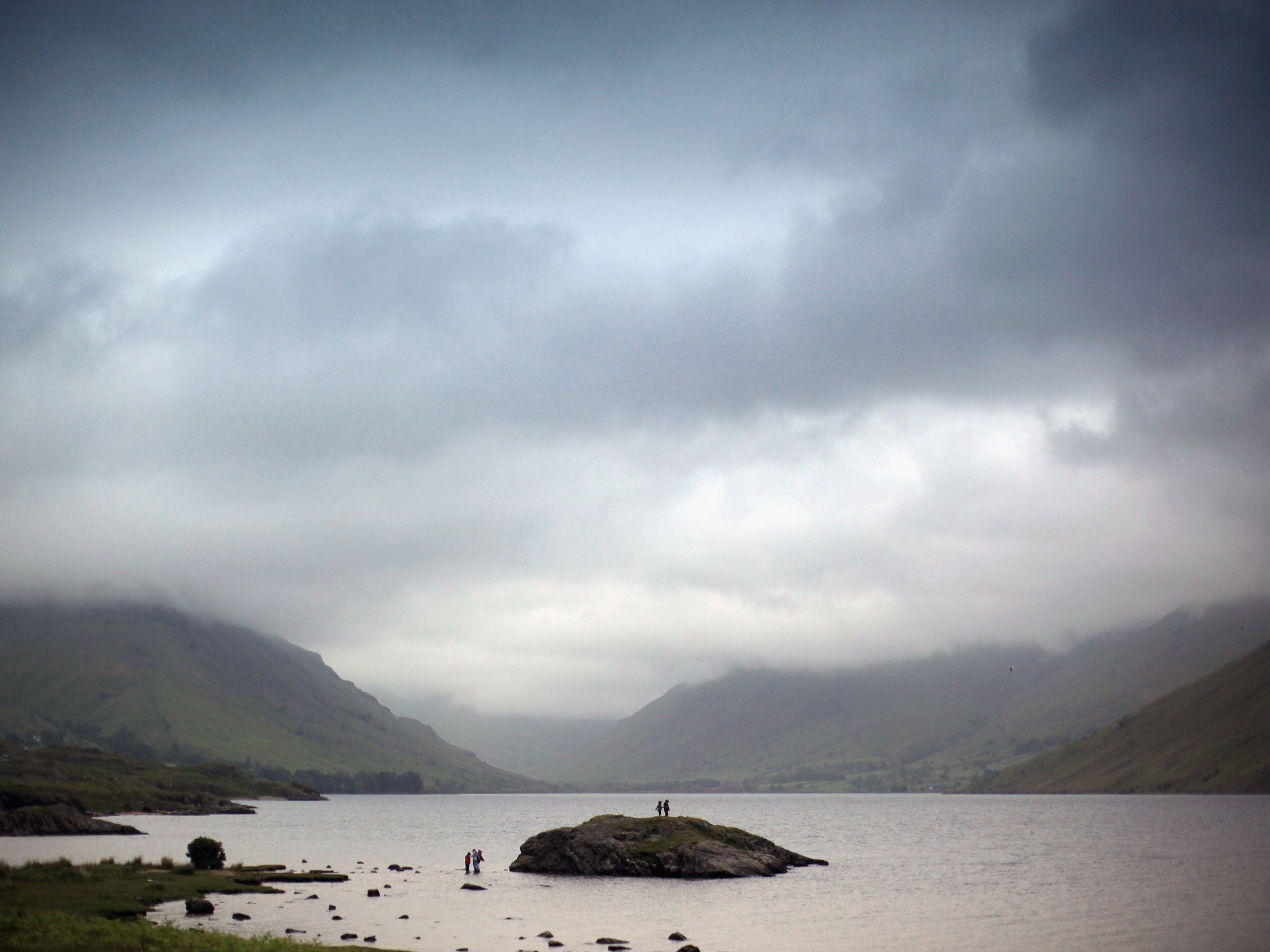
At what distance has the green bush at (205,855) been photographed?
4232 inches

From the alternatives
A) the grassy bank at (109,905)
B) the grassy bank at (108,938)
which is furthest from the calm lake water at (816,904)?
the grassy bank at (108,938)

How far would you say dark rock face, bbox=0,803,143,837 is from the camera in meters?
171

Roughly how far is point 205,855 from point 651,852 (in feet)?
166

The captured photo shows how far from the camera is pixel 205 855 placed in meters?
108

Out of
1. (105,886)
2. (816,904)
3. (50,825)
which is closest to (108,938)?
(105,886)

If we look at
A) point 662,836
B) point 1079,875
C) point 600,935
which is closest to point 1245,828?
point 1079,875

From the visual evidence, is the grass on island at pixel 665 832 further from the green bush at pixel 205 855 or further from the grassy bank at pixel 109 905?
the green bush at pixel 205 855

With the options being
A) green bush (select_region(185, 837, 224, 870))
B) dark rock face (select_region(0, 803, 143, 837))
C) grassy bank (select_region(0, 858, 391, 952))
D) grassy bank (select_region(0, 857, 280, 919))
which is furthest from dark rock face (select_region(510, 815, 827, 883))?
dark rock face (select_region(0, 803, 143, 837))

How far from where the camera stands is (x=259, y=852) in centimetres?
14762

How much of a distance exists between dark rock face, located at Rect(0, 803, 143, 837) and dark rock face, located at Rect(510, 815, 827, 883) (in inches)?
3763

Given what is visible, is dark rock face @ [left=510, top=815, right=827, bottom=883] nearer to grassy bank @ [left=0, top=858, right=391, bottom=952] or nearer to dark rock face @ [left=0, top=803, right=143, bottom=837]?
grassy bank @ [left=0, top=858, right=391, bottom=952]

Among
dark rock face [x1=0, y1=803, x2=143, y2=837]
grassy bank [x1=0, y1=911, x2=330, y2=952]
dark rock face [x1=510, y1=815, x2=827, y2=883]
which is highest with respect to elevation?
grassy bank [x1=0, y1=911, x2=330, y2=952]

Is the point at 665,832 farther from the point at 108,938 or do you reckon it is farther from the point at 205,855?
the point at 108,938

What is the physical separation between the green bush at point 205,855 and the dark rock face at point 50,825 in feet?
264
